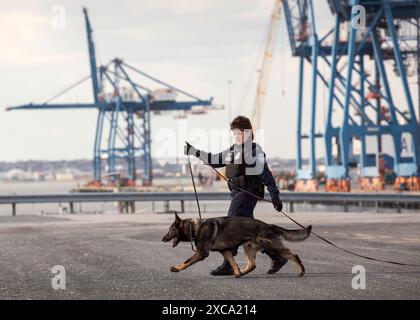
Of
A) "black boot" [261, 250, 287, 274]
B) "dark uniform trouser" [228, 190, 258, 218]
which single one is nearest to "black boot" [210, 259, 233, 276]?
"black boot" [261, 250, 287, 274]

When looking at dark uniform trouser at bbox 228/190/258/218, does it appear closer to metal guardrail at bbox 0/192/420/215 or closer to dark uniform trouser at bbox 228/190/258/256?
dark uniform trouser at bbox 228/190/258/256

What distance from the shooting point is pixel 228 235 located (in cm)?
844

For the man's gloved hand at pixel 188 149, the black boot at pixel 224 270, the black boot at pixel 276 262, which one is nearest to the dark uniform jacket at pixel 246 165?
the man's gloved hand at pixel 188 149

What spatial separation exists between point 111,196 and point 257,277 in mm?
20348

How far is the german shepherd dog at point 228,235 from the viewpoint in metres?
8.35

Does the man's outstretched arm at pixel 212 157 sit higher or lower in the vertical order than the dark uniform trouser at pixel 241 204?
higher

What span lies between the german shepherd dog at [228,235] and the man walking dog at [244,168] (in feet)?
0.59

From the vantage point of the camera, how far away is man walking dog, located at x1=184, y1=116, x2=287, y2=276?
874 cm

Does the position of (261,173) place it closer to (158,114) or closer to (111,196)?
(111,196)

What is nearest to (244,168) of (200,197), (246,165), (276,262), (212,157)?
(246,165)

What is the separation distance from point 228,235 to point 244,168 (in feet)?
2.74

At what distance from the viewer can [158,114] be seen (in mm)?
100000

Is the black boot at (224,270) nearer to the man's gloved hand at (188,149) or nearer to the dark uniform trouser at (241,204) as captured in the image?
the dark uniform trouser at (241,204)

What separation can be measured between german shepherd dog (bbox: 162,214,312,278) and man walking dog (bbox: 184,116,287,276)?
179mm
